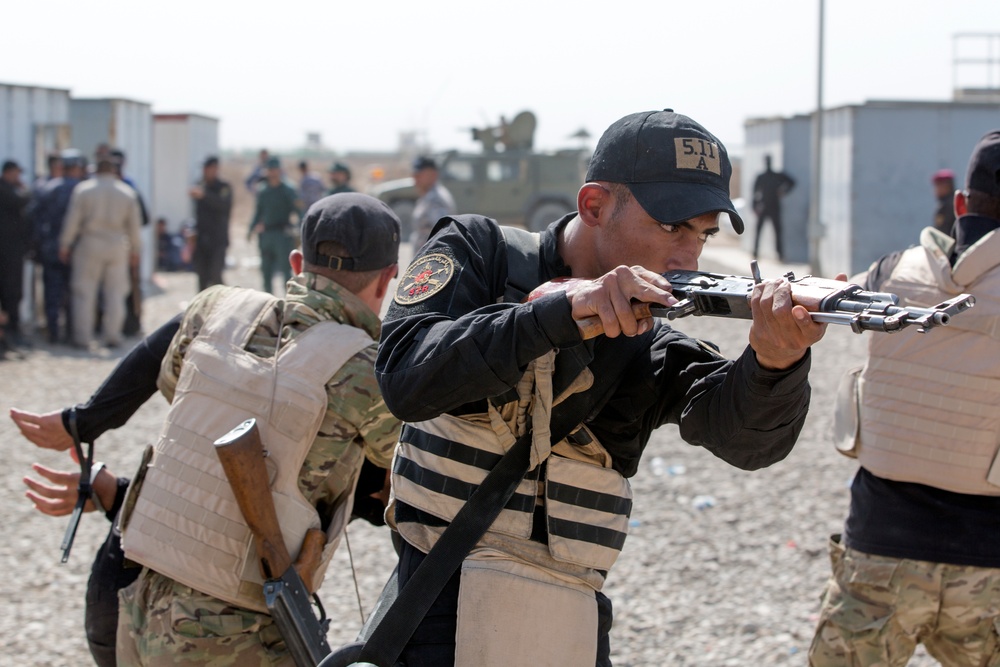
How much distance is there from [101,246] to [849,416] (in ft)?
31.7

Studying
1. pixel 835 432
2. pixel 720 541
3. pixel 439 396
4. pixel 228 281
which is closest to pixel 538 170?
pixel 228 281

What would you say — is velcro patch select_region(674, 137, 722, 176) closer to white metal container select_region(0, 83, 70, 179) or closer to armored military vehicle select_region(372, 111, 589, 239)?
white metal container select_region(0, 83, 70, 179)

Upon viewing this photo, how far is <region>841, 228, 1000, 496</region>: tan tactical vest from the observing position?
3.20 m

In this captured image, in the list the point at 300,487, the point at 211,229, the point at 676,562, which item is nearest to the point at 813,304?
the point at 300,487

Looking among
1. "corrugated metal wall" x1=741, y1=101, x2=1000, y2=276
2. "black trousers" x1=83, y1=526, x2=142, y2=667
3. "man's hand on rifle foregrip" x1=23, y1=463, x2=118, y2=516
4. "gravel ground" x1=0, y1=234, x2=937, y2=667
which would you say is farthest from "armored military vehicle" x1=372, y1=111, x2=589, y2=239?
"black trousers" x1=83, y1=526, x2=142, y2=667

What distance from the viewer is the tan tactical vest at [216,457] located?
2.75m

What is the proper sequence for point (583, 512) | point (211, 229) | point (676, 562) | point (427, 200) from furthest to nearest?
1. point (211, 229)
2. point (427, 200)
3. point (676, 562)
4. point (583, 512)

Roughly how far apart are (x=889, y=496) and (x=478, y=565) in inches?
63.1

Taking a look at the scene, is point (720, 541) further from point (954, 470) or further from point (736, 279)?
point (736, 279)

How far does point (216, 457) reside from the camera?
278 cm

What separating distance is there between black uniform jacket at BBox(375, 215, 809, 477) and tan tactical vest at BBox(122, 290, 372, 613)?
0.61 meters

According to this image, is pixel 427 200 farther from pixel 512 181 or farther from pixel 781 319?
pixel 512 181

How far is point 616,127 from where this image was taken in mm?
2277

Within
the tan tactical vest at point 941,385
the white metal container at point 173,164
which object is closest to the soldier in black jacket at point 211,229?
the white metal container at point 173,164
